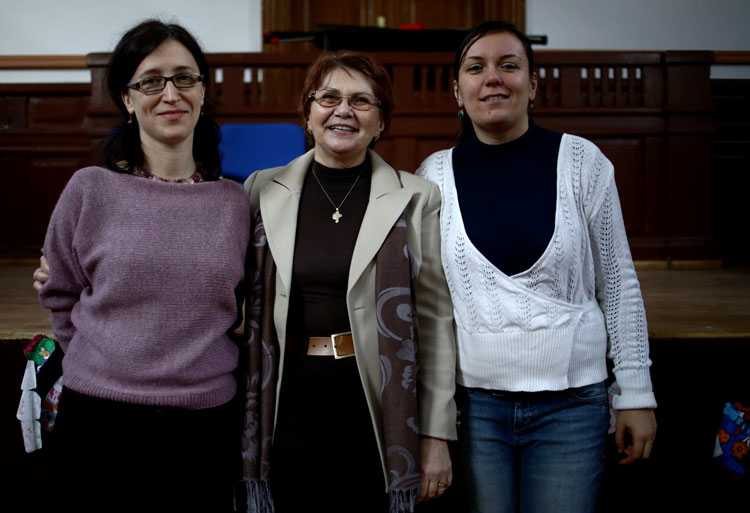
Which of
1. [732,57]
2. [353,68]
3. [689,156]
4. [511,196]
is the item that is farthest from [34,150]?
[732,57]

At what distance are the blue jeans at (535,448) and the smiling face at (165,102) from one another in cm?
72

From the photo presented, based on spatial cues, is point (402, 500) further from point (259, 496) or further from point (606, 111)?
point (606, 111)

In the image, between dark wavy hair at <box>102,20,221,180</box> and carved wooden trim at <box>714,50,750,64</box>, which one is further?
carved wooden trim at <box>714,50,750,64</box>

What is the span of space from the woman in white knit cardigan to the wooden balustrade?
189 centimetres

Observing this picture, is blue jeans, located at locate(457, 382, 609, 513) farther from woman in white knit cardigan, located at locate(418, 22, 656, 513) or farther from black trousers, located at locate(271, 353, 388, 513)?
black trousers, located at locate(271, 353, 388, 513)

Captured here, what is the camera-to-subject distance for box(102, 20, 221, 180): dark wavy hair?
1.05 m

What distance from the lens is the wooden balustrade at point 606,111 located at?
301 centimetres

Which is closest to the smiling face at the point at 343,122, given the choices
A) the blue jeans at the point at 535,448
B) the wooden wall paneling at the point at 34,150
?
the blue jeans at the point at 535,448

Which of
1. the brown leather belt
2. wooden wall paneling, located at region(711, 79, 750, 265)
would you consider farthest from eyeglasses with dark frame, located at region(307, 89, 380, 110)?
wooden wall paneling, located at region(711, 79, 750, 265)

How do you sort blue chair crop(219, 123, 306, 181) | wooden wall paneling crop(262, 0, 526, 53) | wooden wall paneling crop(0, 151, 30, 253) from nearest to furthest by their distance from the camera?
blue chair crop(219, 123, 306, 181)
wooden wall paneling crop(0, 151, 30, 253)
wooden wall paneling crop(262, 0, 526, 53)

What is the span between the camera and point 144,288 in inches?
37.7

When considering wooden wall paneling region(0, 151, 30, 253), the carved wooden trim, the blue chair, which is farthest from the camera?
the carved wooden trim

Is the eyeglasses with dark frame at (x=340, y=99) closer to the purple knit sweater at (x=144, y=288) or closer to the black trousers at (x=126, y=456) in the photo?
the purple knit sweater at (x=144, y=288)

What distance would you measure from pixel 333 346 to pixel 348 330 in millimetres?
39
